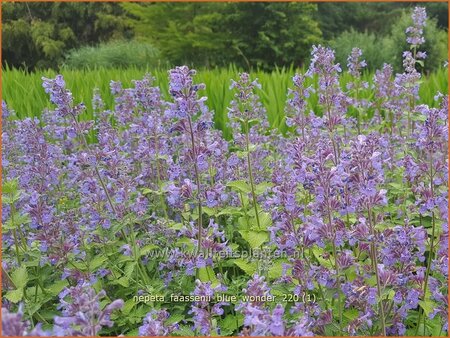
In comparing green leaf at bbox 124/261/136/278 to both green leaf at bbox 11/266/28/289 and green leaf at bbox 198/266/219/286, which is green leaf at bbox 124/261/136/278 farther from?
green leaf at bbox 11/266/28/289

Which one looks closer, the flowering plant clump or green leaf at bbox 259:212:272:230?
the flowering plant clump

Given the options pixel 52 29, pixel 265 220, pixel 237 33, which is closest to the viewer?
pixel 265 220

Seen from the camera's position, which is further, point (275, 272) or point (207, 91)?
point (207, 91)

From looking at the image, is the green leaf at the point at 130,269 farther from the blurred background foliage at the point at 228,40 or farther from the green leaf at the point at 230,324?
the blurred background foliage at the point at 228,40

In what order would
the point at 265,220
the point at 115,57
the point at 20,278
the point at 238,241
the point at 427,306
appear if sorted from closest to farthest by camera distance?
the point at 427,306 < the point at 20,278 < the point at 265,220 < the point at 238,241 < the point at 115,57

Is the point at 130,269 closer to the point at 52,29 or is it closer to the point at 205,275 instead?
the point at 205,275

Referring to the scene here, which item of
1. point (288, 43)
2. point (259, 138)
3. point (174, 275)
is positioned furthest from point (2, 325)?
point (288, 43)

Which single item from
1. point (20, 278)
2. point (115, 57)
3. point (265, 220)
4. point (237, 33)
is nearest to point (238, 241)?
point (265, 220)

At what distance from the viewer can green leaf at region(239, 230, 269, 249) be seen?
2.85 m

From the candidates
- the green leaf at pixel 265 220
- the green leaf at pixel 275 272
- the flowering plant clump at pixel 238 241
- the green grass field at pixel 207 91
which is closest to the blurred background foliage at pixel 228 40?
the green grass field at pixel 207 91

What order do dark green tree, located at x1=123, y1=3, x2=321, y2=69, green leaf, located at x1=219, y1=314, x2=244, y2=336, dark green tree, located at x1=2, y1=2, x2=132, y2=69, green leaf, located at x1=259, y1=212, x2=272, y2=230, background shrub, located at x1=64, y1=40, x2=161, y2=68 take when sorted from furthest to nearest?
1. dark green tree, located at x1=2, y1=2, x2=132, y2=69
2. background shrub, located at x1=64, y1=40, x2=161, y2=68
3. dark green tree, located at x1=123, y1=3, x2=321, y2=69
4. green leaf, located at x1=259, y1=212, x2=272, y2=230
5. green leaf, located at x1=219, y1=314, x2=244, y2=336

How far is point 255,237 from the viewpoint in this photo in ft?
9.61

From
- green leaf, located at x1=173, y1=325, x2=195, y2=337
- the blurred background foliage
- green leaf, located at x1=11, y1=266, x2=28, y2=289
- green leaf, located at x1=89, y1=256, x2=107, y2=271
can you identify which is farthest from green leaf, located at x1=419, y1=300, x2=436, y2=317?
the blurred background foliage

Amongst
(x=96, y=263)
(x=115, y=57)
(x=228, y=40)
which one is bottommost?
(x=115, y=57)
